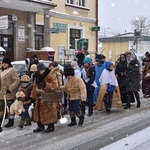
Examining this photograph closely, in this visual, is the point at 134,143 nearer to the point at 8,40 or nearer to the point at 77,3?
the point at 8,40

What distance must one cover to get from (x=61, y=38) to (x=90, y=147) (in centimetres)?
1719

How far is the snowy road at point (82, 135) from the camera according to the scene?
659 cm

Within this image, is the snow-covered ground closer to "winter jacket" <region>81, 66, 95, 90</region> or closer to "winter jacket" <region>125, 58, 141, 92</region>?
"winter jacket" <region>81, 66, 95, 90</region>

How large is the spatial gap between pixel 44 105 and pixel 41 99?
5.7 inches

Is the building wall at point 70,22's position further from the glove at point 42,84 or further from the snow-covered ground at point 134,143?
the snow-covered ground at point 134,143

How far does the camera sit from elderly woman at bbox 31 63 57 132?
7.43 metres

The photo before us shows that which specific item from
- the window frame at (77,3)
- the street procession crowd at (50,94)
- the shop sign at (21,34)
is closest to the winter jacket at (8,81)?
the street procession crowd at (50,94)

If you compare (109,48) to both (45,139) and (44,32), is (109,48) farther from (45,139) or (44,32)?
(45,139)

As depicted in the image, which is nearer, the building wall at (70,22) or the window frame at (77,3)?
the building wall at (70,22)

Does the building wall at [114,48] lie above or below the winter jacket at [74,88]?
above

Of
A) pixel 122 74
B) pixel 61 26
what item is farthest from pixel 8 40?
pixel 122 74

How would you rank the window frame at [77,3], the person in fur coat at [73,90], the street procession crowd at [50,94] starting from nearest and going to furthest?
the street procession crowd at [50,94] → the person in fur coat at [73,90] → the window frame at [77,3]

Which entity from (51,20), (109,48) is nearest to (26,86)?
(51,20)

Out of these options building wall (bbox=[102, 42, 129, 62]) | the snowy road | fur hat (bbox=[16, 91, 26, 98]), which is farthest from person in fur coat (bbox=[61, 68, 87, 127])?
building wall (bbox=[102, 42, 129, 62])
